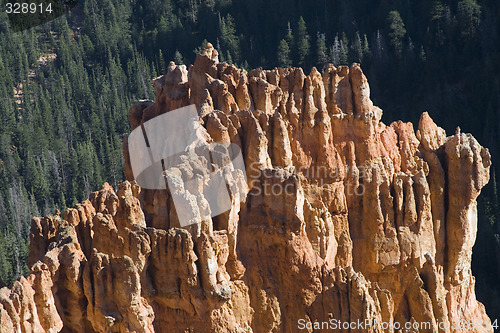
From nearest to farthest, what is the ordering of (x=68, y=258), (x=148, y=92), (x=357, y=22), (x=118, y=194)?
1. (x=68, y=258)
2. (x=118, y=194)
3. (x=148, y=92)
4. (x=357, y=22)

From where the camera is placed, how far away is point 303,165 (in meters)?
41.2

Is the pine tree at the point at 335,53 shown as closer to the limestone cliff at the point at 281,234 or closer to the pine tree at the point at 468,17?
the pine tree at the point at 468,17

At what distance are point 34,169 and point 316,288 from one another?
57.7 m

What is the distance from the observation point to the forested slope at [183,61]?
89250 mm

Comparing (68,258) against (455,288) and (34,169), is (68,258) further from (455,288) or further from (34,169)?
(34,169)

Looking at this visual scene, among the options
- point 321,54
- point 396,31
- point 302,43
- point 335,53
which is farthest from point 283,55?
point 396,31

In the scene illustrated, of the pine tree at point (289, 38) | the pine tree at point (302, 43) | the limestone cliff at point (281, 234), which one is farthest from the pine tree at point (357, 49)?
the limestone cliff at point (281, 234)

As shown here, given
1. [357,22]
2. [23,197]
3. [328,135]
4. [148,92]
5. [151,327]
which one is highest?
[357,22]

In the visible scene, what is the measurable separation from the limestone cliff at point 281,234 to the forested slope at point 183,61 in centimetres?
2837

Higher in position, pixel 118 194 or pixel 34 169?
pixel 34 169

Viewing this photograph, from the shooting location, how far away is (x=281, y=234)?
35.7m

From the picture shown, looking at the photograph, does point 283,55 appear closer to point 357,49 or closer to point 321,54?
point 321,54

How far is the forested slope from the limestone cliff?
28367mm

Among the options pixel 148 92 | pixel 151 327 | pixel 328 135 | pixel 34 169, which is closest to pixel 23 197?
pixel 34 169
